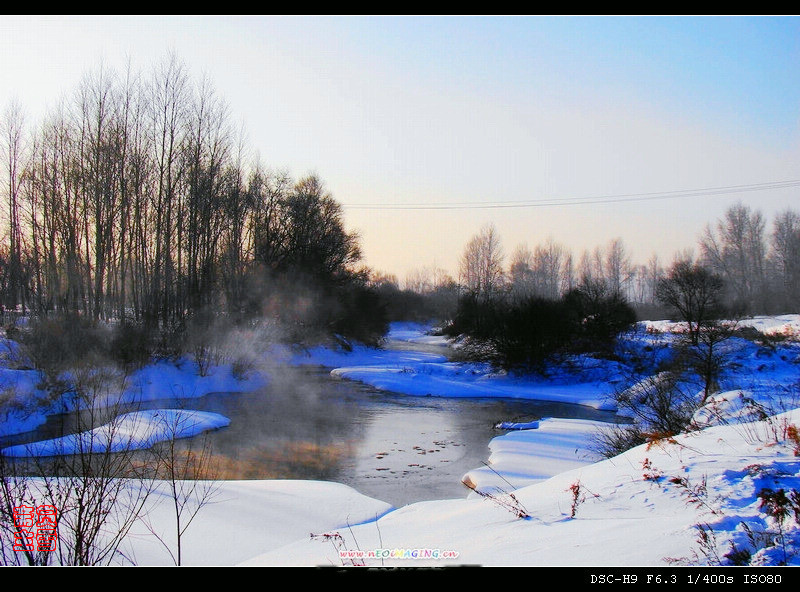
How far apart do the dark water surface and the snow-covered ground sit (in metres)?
1.09

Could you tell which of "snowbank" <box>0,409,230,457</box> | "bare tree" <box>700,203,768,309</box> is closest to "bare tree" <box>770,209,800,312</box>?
"bare tree" <box>700,203,768,309</box>

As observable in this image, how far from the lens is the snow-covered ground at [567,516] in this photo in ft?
12.4

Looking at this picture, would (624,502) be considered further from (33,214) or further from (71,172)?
(33,214)

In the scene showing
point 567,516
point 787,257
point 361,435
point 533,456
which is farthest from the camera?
point 787,257

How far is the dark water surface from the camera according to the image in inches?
421

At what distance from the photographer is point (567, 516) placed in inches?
201

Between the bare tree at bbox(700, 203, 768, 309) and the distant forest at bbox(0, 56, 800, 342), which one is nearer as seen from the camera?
the distant forest at bbox(0, 56, 800, 342)

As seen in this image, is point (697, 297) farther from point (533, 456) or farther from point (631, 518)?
point (631, 518)

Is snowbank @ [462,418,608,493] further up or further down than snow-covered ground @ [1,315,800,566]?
further down

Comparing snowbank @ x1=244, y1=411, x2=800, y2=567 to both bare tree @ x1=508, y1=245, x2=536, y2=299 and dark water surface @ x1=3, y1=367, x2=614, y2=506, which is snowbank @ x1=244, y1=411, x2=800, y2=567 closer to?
dark water surface @ x1=3, y1=367, x2=614, y2=506

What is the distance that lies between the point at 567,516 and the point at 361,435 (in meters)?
10.1

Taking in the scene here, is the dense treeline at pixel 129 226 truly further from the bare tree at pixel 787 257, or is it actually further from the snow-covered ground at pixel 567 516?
the bare tree at pixel 787 257

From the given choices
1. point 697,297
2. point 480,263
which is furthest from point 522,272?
point 697,297

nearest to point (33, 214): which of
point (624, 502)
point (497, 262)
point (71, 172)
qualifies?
point (71, 172)
